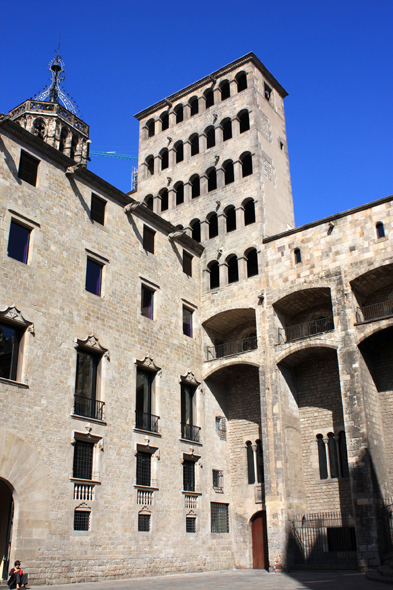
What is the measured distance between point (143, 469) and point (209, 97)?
2308cm

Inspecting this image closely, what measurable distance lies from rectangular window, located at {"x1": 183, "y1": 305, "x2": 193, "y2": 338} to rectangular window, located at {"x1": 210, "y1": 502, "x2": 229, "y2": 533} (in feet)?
26.1

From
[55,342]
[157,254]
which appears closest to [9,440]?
[55,342]

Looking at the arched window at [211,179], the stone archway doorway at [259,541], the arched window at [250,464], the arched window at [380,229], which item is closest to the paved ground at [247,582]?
the stone archway doorway at [259,541]

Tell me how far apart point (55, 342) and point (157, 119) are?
21232 mm

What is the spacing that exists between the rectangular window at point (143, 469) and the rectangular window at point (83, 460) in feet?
8.34

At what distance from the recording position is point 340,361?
74.4 feet

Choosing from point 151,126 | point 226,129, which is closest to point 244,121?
point 226,129

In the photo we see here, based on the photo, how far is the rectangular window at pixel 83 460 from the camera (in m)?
18.9

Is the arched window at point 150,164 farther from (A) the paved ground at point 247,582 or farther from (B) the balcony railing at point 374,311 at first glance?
(A) the paved ground at point 247,582

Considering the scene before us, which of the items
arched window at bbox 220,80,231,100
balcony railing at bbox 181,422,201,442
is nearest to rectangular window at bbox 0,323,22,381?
balcony railing at bbox 181,422,201,442

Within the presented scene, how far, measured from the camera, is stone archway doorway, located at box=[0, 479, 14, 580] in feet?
53.4

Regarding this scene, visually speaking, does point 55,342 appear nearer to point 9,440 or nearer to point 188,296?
point 9,440

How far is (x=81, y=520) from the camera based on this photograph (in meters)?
18.4

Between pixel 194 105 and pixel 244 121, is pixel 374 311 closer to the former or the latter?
pixel 244 121
